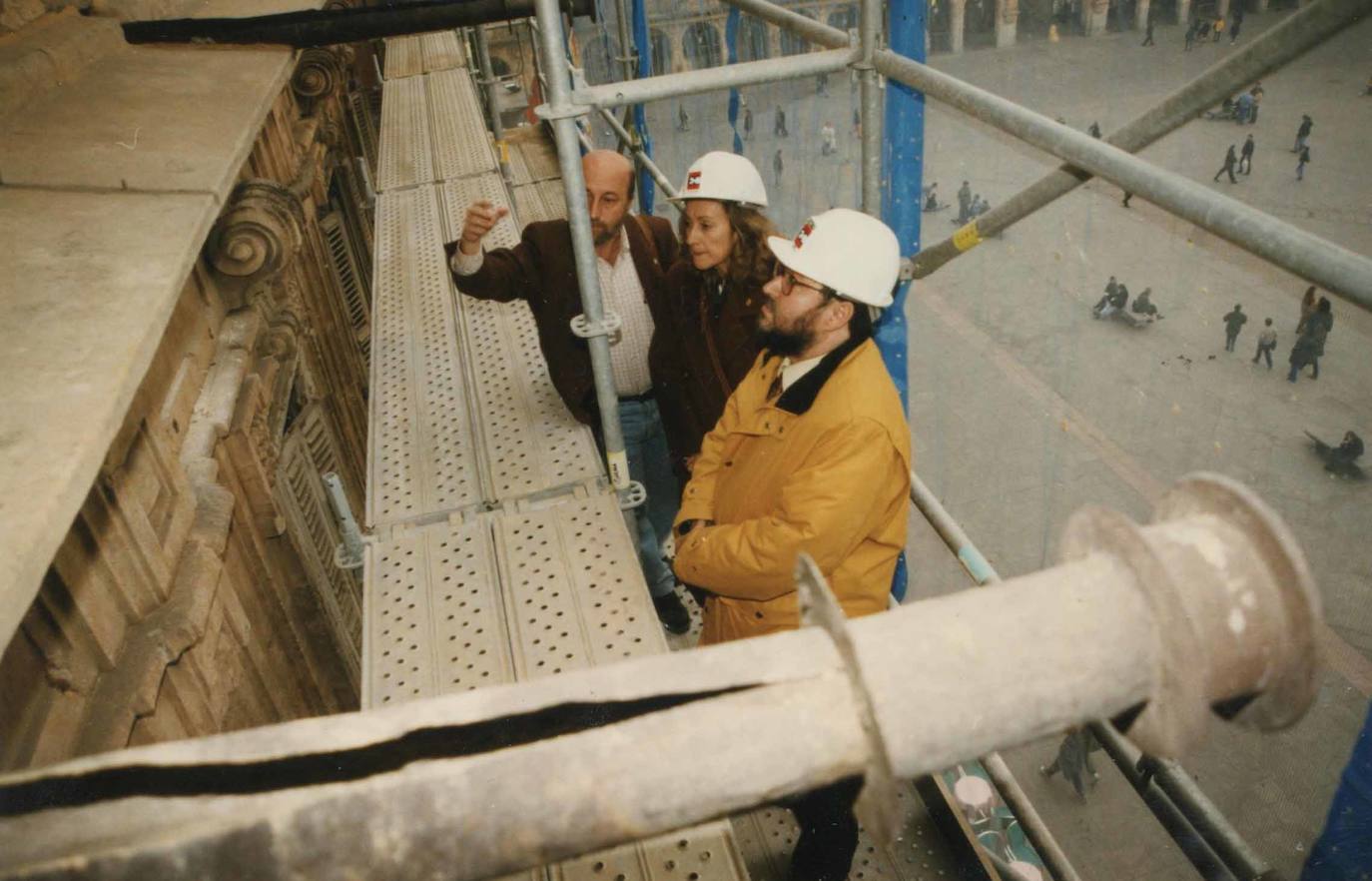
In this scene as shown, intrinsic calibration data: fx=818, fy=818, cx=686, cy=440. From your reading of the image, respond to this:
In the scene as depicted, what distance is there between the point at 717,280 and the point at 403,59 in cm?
1054

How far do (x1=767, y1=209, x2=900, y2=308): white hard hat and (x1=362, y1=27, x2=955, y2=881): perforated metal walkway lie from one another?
1.22 meters

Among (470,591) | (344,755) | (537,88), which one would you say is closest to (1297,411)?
(537,88)

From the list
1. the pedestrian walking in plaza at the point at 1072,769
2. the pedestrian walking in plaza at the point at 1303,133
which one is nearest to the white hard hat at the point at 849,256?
the pedestrian walking in plaza at the point at 1072,769

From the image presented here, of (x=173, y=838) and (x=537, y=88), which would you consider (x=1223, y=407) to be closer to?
(x=537, y=88)

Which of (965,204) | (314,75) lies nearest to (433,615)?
(314,75)

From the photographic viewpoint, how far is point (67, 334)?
1.82 m

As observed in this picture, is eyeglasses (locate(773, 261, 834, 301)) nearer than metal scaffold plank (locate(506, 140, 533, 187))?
Yes

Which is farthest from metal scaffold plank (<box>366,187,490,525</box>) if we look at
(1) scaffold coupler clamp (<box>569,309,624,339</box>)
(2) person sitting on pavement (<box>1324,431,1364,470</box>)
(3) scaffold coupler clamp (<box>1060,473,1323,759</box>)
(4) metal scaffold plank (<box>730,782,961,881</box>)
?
(2) person sitting on pavement (<box>1324,431,1364,470</box>)

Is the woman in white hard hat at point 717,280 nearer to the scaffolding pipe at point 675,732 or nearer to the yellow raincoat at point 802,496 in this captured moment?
the yellow raincoat at point 802,496

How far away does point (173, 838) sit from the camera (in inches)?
27.6

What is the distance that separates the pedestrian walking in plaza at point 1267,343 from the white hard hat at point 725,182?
16388mm

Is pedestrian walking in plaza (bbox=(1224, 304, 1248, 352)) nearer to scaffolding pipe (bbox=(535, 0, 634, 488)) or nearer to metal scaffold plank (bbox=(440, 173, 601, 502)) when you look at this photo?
metal scaffold plank (bbox=(440, 173, 601, 502))

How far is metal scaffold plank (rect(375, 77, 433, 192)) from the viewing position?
281 inches

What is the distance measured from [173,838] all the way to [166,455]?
2.79 m
